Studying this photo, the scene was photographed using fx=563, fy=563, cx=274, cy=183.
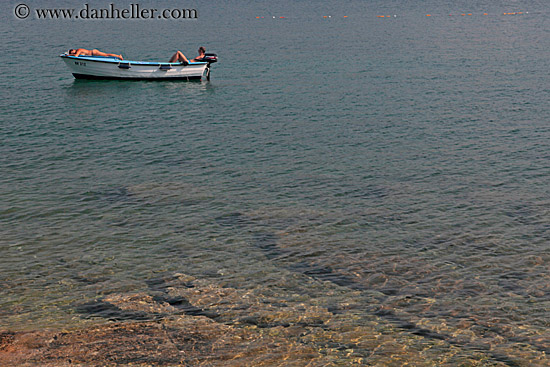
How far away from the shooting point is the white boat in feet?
169

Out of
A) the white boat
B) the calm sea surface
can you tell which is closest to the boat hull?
the white boat

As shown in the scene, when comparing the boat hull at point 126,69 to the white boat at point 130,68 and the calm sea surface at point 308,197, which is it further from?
the calm sea surface at point 308,197

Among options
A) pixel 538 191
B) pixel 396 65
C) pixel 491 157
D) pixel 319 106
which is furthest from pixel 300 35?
pixel 538 191

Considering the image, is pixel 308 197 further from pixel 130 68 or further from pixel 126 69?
pixel 126 69

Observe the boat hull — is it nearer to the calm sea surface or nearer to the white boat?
the white boat

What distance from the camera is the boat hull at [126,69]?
51625 mm

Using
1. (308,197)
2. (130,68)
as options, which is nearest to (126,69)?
(130,68)

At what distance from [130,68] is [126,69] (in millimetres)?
411

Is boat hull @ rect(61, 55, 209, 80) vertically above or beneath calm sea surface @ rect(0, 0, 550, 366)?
above

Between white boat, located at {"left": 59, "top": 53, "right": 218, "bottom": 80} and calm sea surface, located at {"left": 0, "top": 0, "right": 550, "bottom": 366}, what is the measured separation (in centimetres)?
124

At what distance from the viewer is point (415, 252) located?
20.5 meters

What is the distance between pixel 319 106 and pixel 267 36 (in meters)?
38.6

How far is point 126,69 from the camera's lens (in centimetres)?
5197

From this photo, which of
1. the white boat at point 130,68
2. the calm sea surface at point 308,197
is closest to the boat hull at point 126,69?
the white boat at point 130,68
